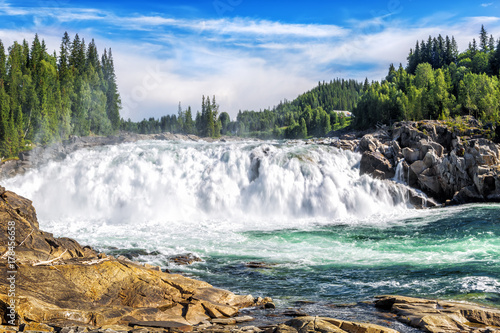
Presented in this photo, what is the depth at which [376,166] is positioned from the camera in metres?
41.1

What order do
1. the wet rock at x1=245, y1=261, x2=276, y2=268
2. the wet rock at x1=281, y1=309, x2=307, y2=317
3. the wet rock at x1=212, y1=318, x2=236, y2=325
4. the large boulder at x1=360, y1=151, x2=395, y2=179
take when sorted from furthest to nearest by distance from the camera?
the large boulder at x1=360, y1=151, x2=395, y2=179, the wet rock at x1=245, y1=261, x2=276, y2=268, the wet rock at x1=281, y1=309, x2=307, y2=317, the wet rock at x1=212, y1=318, x2=236, y2=325

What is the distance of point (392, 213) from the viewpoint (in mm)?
35719

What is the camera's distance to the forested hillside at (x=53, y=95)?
2822 inches

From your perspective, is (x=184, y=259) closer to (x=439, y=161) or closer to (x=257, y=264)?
(x=257, y=264)

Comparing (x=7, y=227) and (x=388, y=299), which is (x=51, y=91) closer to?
(x=7, y=227)

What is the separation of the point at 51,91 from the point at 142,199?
186ft

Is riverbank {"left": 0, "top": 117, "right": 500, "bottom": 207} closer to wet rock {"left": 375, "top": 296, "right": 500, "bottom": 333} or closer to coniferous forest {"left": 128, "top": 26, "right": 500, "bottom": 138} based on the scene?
coniferous forest {"left": 128, "top": 26, "right": 500, "bottom": 138}

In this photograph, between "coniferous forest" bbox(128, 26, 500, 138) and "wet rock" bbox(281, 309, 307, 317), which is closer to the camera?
"wet rock" bbox(281, 309, 307, 317)

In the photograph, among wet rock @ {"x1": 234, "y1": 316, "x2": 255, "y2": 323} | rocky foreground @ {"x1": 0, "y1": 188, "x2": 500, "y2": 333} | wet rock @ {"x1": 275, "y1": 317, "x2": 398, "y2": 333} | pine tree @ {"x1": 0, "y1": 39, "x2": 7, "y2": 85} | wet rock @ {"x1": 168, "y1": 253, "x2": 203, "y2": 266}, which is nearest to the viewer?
wet rock @ {"x1": 275, "y1": 317, "x2": 398, "y2": 333}

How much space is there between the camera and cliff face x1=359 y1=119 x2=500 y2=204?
3812 centimetres

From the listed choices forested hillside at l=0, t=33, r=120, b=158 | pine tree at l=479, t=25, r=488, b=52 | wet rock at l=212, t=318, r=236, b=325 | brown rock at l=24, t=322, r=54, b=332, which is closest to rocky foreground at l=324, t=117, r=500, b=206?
wet rock at l=212, t=318, r=236, b=325

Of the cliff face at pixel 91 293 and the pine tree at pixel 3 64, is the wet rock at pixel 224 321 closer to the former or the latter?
the cliff face at pixel 91 293

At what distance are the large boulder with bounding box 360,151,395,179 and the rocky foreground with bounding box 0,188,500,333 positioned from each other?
96.4ft

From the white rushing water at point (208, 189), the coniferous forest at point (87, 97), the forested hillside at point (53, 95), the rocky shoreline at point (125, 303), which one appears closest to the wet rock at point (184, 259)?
the rocky shoreline at point (125, 303)
